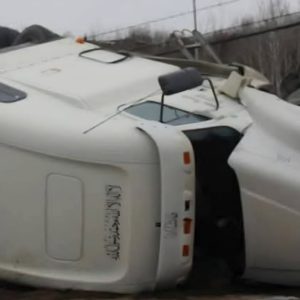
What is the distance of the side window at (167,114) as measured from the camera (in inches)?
191

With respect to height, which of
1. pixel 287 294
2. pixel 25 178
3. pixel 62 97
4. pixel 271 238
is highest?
pixel 62 97

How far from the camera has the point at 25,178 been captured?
4543 millimetres

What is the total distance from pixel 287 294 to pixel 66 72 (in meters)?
1.96

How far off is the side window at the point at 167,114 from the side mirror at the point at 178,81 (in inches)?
7.8

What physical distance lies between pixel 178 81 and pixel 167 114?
10.9 inches

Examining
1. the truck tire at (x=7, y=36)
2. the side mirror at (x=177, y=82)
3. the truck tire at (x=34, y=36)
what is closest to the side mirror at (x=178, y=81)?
the side mirror at (x=177, y=82)

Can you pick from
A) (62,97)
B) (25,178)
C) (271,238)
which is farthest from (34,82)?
(271,238)

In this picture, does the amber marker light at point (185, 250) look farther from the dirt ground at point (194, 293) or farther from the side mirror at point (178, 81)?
the side mirror at point (178, 81)

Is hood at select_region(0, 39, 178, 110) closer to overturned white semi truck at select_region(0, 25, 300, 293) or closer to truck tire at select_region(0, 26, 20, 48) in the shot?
overturned white semi truck at select_region(0, 25, 300, 293)

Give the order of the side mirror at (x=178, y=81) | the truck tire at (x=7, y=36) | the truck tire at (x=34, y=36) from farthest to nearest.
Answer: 1. the truck tire at (x=7, y=36)
2. the truck tire at (x=34, y=36)
3. the side mirror at (x=178, y=81)

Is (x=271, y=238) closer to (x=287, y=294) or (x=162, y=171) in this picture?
(x=287, y=294)

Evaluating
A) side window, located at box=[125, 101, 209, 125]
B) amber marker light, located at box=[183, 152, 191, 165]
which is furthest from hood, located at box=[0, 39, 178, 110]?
amber marker light, located at box=[183, 152, 191, 165]

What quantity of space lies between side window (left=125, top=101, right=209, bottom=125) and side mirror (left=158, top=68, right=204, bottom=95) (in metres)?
0.20

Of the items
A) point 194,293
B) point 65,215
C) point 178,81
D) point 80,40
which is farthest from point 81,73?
point 194,293
